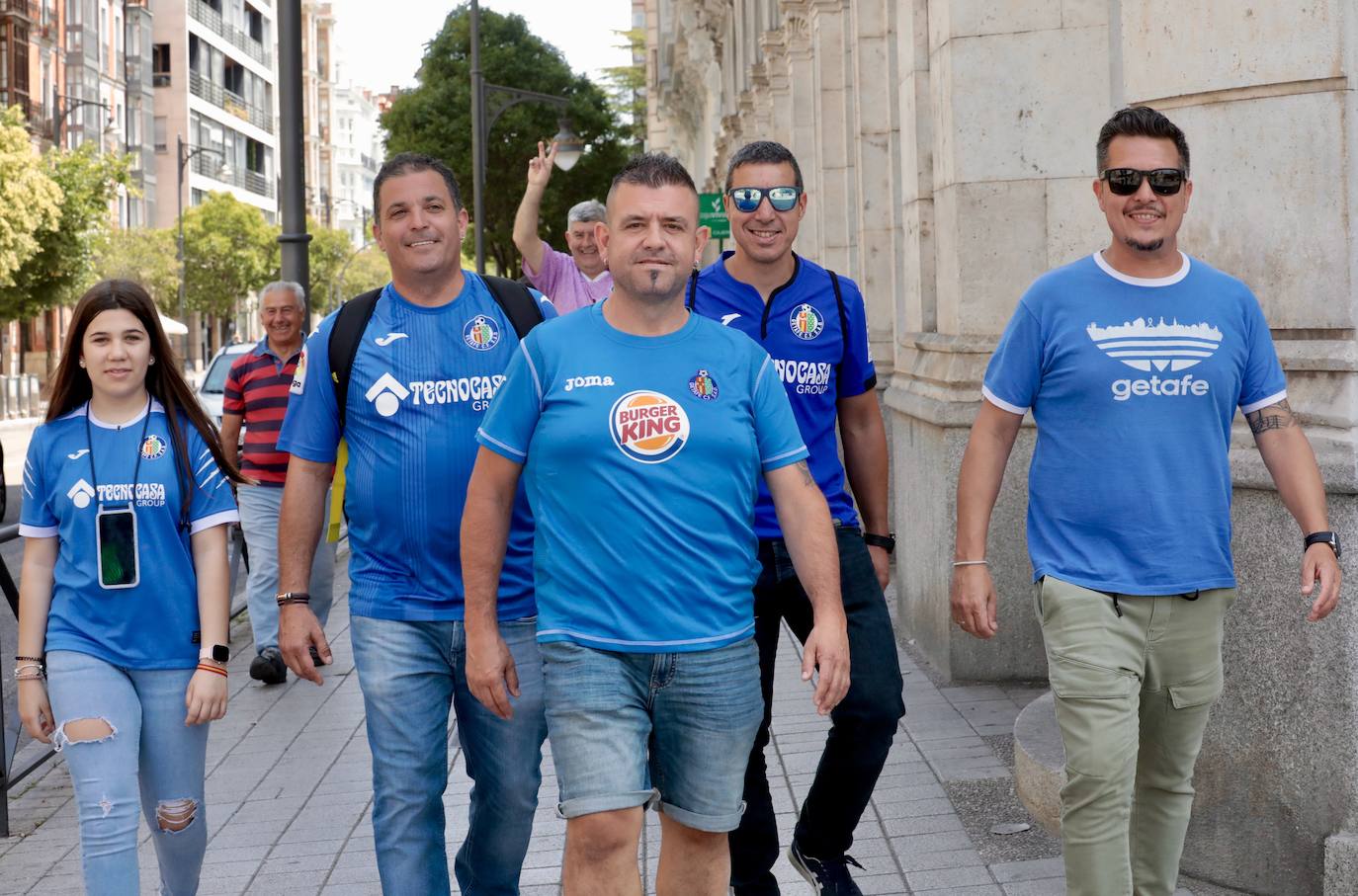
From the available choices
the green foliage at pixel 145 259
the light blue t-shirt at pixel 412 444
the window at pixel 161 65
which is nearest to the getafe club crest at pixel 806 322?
the light blue t-shirt at pixel 412 444

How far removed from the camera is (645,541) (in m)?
3.80

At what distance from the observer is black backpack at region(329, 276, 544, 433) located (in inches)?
178

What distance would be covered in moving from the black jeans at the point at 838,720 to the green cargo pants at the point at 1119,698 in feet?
1.94

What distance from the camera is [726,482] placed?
12.7ft

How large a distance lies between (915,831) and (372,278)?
106m

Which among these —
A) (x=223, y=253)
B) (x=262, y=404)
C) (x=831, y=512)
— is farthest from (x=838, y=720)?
(x=223, y=253)

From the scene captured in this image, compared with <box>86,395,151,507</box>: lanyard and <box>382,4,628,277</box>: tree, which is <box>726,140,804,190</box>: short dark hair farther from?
<box>382,4,628,277</box>: tree

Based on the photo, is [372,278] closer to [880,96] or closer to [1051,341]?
[880,96]

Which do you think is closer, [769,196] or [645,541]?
[645,541]

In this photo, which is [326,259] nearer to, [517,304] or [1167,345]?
[517,304]

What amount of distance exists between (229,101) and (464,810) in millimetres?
93514

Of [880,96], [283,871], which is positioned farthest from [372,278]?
[283,871]

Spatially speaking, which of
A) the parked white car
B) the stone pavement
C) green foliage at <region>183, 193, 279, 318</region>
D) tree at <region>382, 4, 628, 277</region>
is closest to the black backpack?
the stone pavement

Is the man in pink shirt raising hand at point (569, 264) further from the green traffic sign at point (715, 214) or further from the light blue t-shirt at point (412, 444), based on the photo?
the green traffic sign at point (715, 214)
